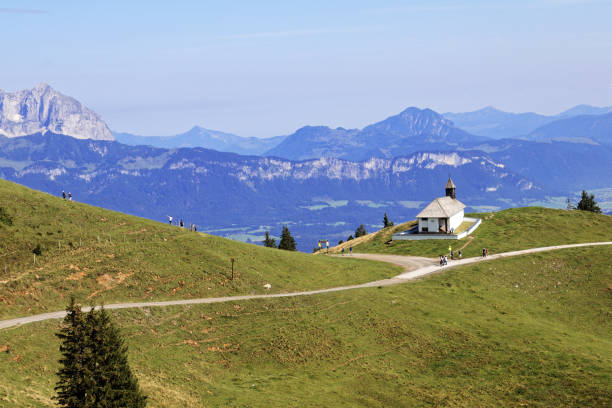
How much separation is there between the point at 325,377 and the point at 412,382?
8335 millimetres

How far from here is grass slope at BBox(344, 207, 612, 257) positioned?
108500mm

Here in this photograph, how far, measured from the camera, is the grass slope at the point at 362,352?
51.0 meters

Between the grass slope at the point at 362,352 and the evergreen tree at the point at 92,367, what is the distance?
839cm

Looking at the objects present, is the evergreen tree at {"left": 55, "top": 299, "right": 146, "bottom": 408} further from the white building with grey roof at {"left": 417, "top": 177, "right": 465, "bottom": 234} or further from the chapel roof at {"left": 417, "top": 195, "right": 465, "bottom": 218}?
the white building with grey roof at {"left": 417, "top": 177, "right": 465, "bottom": 234}

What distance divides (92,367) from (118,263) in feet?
132

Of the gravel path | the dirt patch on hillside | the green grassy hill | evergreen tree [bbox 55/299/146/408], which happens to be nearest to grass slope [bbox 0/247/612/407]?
the green grassy hill

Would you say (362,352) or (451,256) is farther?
(451,256)

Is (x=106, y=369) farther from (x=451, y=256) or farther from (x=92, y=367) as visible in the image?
(x=451, y=256)

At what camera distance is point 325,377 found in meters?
56.2

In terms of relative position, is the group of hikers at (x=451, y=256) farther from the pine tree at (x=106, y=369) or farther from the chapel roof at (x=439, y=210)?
the pine tree at (x=106, y=369)

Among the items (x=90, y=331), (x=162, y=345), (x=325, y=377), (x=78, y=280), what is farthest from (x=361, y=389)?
(x=78, y=280)

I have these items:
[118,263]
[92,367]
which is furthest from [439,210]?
[92,367]

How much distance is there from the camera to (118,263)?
242 ft

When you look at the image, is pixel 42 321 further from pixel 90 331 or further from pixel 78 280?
pixel 90 331
